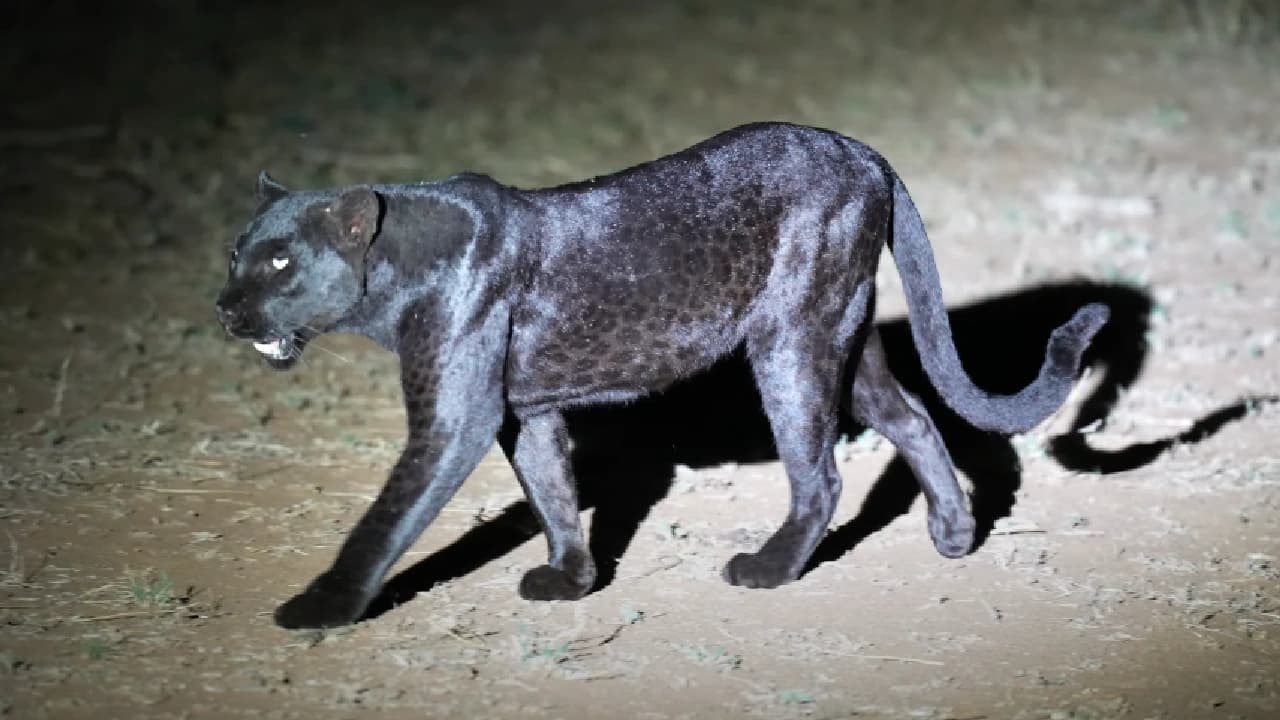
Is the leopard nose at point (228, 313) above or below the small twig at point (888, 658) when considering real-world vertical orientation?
above

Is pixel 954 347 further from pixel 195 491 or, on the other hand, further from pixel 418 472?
pixel 195 491

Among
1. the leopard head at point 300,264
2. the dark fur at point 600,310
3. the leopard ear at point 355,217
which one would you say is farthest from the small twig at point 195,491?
the leopard ear at point 355,217

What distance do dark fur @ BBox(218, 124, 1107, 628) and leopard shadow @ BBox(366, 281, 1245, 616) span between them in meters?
0.37

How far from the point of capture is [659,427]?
283 inches

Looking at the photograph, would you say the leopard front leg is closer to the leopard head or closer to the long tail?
the leopard head

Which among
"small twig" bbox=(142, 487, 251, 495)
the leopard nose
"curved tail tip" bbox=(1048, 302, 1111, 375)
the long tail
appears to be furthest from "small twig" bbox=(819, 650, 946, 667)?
"small twig" bbox=(142, 487, 251, 495)

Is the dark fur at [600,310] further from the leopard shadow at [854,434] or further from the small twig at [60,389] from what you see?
the small twig at [60,389]

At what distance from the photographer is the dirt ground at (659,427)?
4.88 metres

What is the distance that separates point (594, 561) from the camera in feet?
18.6

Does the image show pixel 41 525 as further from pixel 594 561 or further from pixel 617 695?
pixel 617 695

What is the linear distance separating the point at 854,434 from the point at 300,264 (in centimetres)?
285

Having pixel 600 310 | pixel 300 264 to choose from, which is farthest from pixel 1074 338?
pixel 300 264

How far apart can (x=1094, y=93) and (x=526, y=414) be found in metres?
8.15

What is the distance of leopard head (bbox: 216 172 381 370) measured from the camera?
496 cm
